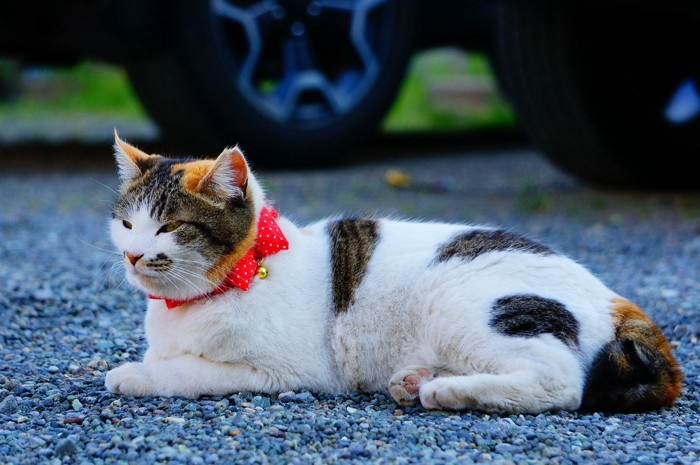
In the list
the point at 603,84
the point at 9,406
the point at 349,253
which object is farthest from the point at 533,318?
the point at 603,84

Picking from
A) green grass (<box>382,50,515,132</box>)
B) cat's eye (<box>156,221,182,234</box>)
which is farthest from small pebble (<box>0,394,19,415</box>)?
green grass (<box>382,50,515,132</box>)

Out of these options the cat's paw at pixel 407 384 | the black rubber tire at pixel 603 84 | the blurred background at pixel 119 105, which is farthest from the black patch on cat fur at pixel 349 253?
the blurred background at pixel 119 105

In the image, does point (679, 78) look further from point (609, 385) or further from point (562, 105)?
point (609, 385)

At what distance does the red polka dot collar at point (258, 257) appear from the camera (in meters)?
2.57

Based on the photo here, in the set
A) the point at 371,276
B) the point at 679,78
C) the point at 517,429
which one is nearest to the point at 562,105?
the point at 679,78

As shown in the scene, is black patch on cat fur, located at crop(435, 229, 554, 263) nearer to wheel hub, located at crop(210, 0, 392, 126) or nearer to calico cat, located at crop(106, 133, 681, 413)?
calico cat, located at crop(106, 133, 681, 413)

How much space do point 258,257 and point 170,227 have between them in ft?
0.91

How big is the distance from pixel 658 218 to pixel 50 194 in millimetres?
3718

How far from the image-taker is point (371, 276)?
2676 millimetres

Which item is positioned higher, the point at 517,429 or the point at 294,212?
the point at 517,429

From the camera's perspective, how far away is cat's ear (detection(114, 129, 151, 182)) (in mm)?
2729

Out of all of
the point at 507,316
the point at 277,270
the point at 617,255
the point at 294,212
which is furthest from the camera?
the point at 294,212

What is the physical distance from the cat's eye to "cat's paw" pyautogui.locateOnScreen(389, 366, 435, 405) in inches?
28.3

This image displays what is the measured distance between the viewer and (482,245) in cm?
266
